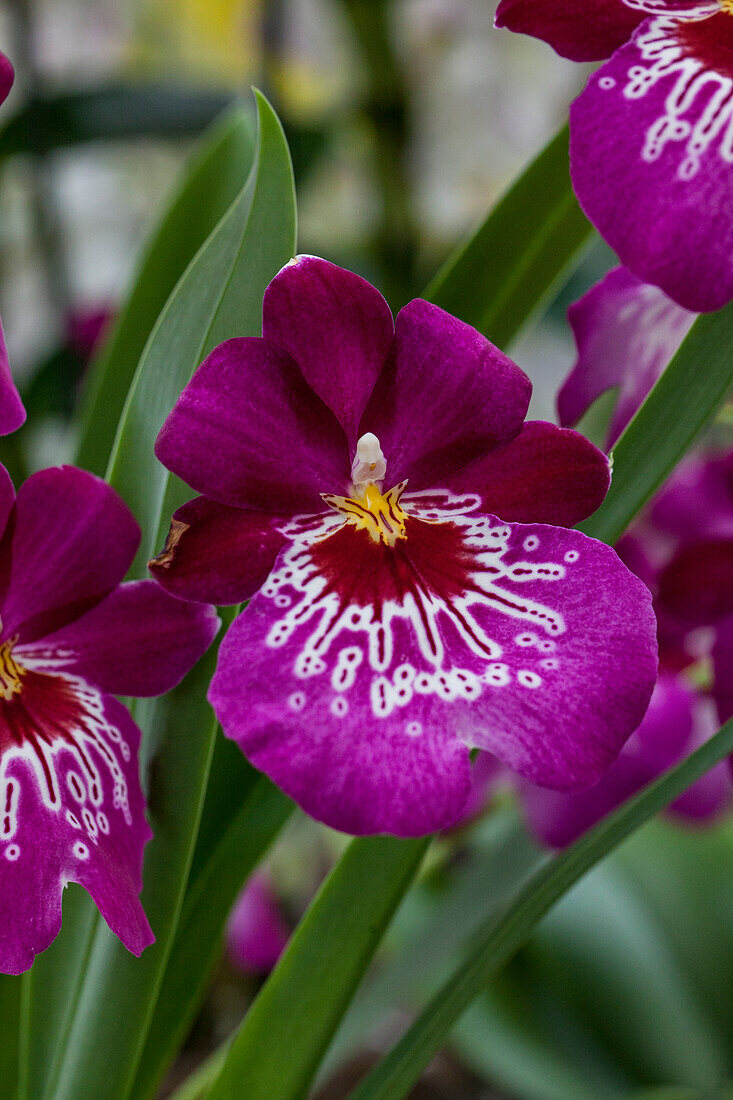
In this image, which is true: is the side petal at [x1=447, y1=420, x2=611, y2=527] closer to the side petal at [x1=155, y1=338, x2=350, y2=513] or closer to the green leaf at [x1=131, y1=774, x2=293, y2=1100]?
the side petal at [x1=155, y1=338, x2=350, y2=513]

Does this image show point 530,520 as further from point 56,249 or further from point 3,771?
point 56,249

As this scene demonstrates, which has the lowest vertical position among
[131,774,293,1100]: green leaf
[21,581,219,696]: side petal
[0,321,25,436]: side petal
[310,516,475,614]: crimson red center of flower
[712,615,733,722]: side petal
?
[131,774,293,1100]: green leaf

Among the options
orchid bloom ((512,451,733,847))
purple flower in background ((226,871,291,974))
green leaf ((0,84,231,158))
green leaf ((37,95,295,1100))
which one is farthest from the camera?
green leaf ((0,84,231,158))

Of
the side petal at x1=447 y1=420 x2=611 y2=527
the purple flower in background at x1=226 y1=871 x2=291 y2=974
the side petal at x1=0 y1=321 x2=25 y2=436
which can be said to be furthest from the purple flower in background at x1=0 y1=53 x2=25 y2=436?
the purple flower in background at x1=226 y1=871 x2=291 y2=974

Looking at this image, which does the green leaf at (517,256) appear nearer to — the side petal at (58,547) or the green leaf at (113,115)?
the side petal at (58,547)

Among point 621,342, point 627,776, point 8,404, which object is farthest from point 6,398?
point 627,776
